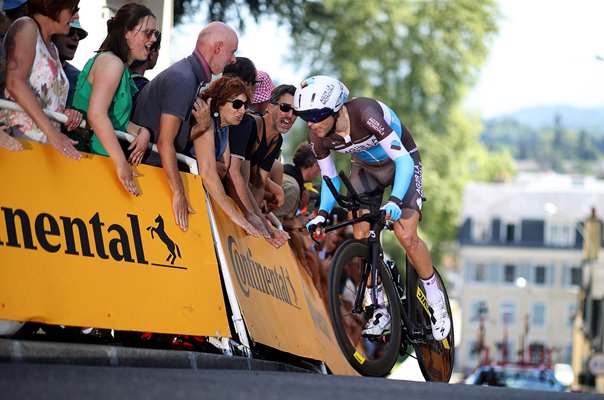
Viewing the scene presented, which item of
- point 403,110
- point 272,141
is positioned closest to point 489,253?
point 403,110

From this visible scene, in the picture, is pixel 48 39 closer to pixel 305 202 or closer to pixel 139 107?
pixel 139 107

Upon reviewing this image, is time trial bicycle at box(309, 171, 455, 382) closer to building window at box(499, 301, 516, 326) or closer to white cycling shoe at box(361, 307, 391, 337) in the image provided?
white cycling shoe at box(361, 307, 391, 337)

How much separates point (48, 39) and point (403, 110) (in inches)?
1635

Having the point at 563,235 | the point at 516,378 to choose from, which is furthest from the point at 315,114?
the point at 563,235

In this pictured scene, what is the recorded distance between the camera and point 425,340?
10883 millimetres

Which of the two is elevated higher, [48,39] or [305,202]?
[48,39]

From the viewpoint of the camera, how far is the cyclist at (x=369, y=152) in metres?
9.77

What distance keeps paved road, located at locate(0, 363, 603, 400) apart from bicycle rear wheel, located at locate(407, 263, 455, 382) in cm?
359

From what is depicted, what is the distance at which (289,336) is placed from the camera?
9977 millimetres

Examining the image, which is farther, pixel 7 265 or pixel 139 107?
pixel 139 107

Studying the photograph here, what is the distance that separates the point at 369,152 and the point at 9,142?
3.62 m

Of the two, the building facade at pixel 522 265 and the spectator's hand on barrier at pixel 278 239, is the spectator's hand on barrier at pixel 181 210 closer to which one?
the spectator's hand on barrier at pixel 278 239

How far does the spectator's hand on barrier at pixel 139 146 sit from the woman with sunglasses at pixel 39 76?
1.56 feet

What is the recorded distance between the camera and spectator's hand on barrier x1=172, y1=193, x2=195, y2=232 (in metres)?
8.72
